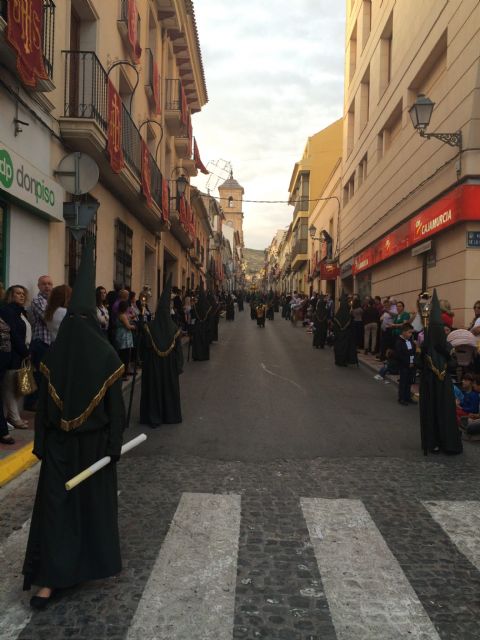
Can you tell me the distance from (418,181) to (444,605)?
45.7 ft

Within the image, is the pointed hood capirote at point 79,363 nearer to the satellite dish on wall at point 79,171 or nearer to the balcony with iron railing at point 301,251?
the satellite dish on wall at point 79,171

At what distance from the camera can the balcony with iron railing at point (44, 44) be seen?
7.13 m

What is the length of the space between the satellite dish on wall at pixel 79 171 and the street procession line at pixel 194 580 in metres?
5.47

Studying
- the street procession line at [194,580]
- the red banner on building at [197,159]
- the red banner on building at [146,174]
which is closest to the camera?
the street procession line at [194,580]

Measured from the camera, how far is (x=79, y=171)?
8.28m

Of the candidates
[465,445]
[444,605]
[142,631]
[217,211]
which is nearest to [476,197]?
[465,445]

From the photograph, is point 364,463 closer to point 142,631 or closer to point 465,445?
point 465,445

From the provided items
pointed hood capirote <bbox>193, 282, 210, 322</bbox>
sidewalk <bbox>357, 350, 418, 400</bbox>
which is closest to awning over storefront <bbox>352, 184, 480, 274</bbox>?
sidewalk <bbox>357, 350, 418, 400</bbox>

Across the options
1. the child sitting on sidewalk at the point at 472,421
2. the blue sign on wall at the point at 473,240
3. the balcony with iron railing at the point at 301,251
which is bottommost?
the child sitting on sidewalk at the point at 472,421

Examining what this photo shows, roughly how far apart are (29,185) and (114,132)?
12.8ft

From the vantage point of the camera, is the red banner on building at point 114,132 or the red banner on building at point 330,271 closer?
the red banner on building at point 114,132

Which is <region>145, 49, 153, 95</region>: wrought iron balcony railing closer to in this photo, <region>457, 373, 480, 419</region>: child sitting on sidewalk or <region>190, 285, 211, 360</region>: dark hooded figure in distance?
<region>190, 285, 211, 360</region>: dark hooded figure in distance

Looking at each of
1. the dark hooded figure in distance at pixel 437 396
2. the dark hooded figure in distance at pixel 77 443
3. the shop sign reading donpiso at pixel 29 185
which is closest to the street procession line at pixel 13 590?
the dark hooded figure in distance at pixel 77 443

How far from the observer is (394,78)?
1856 cm
